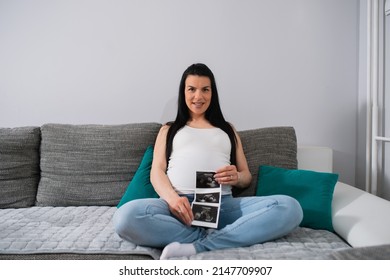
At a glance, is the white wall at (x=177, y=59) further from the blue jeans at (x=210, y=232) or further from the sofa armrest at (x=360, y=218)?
the blue jeans at (x=210, y=232)

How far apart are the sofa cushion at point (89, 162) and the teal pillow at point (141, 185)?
3.9 inches

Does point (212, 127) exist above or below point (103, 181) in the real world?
above

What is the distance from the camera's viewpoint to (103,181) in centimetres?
164

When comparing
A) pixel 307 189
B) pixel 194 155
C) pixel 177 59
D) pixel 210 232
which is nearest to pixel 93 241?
pixel 210 232

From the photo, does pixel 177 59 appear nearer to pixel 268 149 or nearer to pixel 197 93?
pixel 197 93

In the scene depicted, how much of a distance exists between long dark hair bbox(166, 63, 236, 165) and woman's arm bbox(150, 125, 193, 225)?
0.04 meters

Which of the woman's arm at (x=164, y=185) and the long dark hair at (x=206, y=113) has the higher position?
the long dark hair at (x=206, y=113)

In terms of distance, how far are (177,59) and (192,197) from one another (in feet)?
3.38

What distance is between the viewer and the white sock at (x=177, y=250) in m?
1.03

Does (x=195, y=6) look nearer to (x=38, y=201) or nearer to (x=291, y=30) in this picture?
(x=291, y=30)

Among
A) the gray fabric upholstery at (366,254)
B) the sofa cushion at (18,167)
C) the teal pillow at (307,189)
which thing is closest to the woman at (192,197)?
the teal pillow at (307,189)

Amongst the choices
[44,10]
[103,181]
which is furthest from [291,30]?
[44,10]

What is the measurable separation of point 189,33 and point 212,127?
77cm

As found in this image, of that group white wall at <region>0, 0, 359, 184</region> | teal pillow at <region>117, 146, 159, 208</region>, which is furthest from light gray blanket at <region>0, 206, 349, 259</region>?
white wall at <region>0, 0, 359, 184</region>
